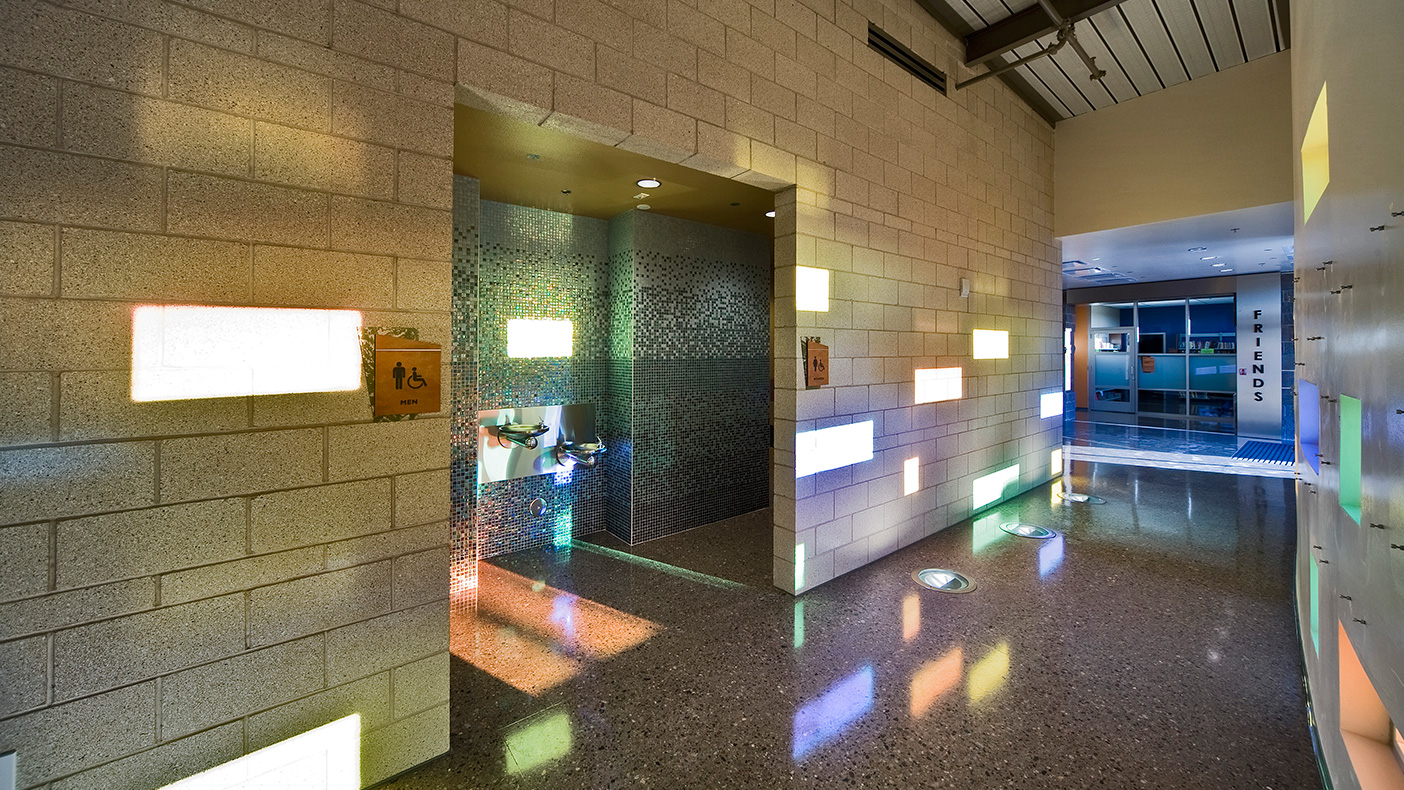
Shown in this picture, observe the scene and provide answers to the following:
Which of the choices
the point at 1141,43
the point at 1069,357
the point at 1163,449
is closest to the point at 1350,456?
the point at 1141,43

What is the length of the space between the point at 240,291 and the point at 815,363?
Answer: 225cm

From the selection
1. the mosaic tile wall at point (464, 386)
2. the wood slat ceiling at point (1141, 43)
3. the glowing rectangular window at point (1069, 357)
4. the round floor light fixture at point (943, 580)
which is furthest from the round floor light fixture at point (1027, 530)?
the glowing rectangular window at point (1069, 357)

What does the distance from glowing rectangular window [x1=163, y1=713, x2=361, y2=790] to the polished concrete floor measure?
0.59 ft

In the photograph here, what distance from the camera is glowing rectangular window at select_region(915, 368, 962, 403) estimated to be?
3600 mm

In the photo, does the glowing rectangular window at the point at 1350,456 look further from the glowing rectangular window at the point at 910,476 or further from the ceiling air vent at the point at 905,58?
the ceiling air vent at the point at 905,58

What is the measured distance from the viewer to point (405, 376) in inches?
62.7

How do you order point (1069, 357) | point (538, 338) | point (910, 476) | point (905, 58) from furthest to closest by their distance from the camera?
point (1069, 357)
point (538, 338)
point (910, 476)
point (905, 58)

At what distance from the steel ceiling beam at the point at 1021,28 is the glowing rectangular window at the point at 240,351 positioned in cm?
426

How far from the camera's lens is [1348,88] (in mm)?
1202

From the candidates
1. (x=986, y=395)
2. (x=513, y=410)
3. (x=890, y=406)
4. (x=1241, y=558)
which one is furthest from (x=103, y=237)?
(x=1241, y=558)

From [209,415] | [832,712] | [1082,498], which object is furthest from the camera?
[1082,498]

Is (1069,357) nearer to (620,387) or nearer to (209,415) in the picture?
(620,387)

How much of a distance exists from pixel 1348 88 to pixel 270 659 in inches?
115

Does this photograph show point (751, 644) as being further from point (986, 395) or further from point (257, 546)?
point (986, 395)
